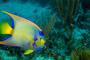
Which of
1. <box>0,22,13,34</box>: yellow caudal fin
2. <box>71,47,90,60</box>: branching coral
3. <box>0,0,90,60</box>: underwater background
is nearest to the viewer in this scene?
<box>0,22,13,34</box>: yellow caudal fin

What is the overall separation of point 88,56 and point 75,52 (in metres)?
0.30

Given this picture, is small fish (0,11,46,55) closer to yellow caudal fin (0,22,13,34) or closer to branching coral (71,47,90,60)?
yellow caudal fin (0,22,13,34)

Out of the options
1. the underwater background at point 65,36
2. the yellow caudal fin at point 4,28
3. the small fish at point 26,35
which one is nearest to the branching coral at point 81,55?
the underwater background at point 65,36

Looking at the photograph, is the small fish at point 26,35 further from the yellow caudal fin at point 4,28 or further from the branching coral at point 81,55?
the branching coral at point 81,55

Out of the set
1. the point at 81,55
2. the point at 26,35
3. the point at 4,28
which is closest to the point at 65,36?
the point at 81,55

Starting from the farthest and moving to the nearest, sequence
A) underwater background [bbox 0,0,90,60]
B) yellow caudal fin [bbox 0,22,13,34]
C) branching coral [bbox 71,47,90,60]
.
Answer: underwater background [bbox 0,0,90,60]
branching coral [bbox 71,47,90,60]
yellow caudal fin [bbox 0,22,13,34]

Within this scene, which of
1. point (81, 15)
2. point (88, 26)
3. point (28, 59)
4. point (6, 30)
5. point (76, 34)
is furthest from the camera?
point (81, 15)

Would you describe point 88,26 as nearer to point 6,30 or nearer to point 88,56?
point 88,56

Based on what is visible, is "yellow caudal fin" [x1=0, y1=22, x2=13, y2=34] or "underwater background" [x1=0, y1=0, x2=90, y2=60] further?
"underwater background" [x1=0, y1=0, x2=90, y2=60]

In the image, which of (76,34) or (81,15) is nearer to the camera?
(76,34)

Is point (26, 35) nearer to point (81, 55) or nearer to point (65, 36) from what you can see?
point (81, 55)

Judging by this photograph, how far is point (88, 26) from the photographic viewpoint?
4.76 metres

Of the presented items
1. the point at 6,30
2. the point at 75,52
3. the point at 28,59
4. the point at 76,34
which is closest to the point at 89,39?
the point at 76,34

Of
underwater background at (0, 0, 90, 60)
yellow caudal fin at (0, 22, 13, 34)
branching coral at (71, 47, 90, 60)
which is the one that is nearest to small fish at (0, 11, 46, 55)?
yellow caudal fin at (0, 22, 13, 34)
